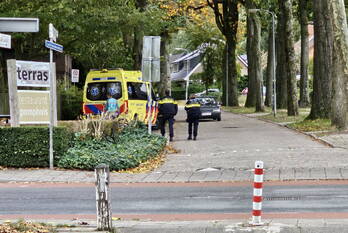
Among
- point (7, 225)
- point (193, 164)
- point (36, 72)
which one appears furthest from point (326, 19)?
point (7, 225)

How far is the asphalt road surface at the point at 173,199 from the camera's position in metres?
10.0

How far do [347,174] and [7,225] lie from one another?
8.31m

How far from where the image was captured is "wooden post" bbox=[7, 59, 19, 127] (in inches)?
615

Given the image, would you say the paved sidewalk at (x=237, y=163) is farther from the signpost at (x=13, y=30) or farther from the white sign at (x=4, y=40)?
the white sign at (x=4, y=40)

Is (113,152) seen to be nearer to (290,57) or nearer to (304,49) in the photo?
(290,57)

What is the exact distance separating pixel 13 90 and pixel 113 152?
2970 mm

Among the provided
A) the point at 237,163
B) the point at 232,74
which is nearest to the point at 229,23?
the point at 232,74

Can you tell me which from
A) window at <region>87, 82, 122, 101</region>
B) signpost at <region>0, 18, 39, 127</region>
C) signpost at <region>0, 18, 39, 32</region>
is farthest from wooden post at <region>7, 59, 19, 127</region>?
window at <region>87, 82, 122, 101</region>

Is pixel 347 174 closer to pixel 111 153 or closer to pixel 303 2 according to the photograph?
pixel 111 153

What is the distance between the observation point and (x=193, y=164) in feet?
53.1

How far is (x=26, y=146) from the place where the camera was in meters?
15.5

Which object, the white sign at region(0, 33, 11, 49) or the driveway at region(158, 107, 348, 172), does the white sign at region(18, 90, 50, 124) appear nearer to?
the driveway at region(158, 107, 348, 172)

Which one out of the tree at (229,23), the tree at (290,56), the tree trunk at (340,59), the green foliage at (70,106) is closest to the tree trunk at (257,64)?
the tree at (229,23)

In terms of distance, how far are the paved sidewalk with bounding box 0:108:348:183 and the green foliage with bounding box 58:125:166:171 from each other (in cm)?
39
